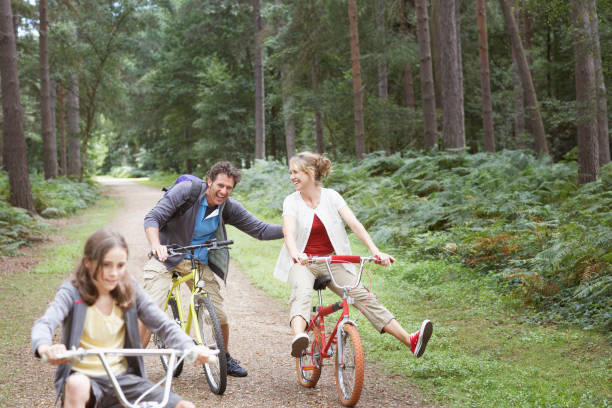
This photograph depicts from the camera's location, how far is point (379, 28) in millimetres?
22500

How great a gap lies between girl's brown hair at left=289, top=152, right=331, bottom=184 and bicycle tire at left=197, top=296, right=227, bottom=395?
1.38 metres

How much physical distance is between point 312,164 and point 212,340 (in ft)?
5.71

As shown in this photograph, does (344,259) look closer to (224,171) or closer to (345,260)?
(345,260)

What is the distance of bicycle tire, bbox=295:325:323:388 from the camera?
4992mm

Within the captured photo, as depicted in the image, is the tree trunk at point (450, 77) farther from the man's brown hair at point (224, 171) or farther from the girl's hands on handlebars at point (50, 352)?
the girl's hands on handlebars at point (50, 352)

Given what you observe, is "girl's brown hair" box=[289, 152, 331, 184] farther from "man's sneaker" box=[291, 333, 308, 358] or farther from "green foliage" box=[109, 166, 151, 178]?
"green foliage" box=[109, 166, 151, 178]

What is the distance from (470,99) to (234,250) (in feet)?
56.5

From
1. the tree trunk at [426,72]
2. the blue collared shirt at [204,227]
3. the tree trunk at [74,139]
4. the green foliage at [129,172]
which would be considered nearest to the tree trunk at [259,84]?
the tree trunk at [74,139]

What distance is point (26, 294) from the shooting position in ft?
29.5

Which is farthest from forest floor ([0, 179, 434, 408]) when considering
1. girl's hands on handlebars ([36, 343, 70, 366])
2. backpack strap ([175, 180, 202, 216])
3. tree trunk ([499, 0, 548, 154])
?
tree trunk ([499, 0, 548, 154])

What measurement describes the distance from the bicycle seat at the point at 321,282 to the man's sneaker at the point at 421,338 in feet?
2.71

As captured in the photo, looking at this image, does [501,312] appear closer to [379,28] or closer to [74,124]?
[379,28]

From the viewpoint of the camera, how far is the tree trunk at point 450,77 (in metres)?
15.8

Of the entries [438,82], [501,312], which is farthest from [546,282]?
[438,82]
